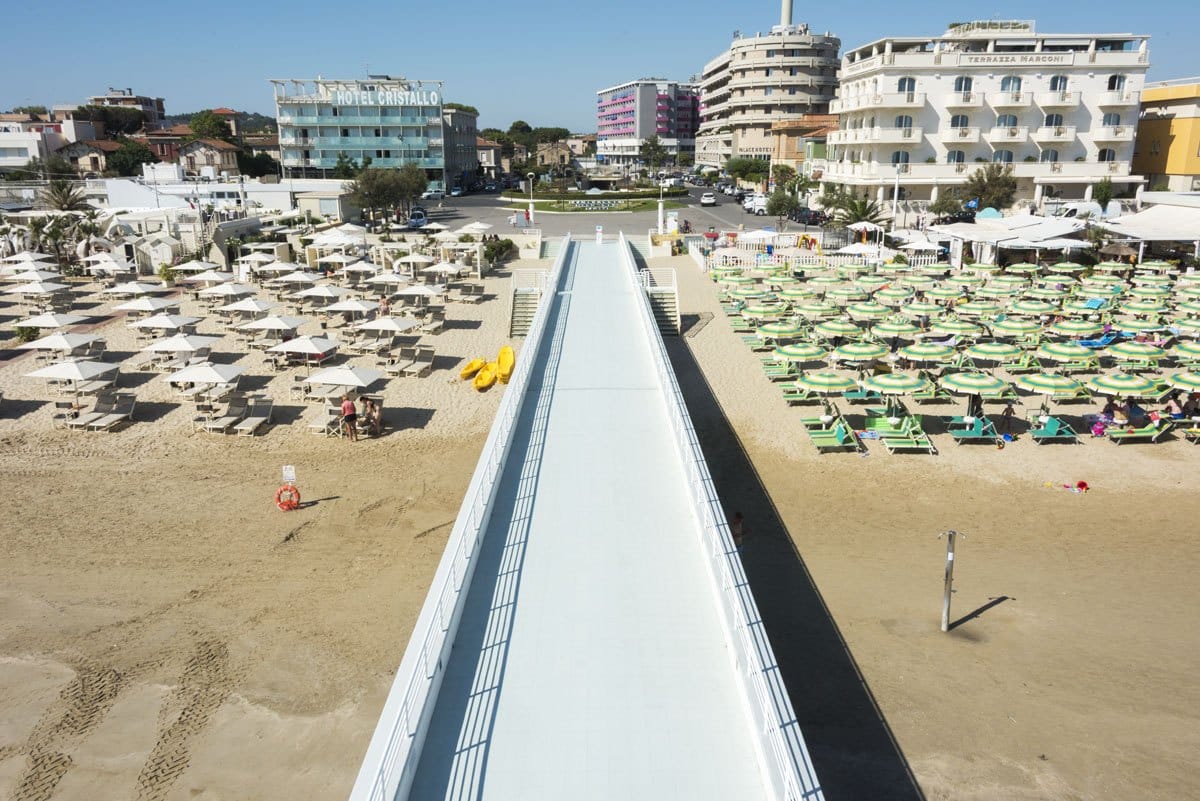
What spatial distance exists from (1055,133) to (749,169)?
3544cm

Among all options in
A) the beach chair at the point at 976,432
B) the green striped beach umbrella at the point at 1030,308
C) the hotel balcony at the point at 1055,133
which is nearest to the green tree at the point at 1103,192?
the hotel balcony at the point at 1055,133

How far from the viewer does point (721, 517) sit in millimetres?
8422

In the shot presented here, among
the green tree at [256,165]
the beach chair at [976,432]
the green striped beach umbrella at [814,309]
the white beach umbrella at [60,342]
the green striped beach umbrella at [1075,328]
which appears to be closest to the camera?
the beach chair at [976,432]

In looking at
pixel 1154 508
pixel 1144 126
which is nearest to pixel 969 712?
pixel 1154 508

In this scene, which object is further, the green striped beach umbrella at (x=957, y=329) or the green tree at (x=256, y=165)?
the green tree at (x=256, y=165)

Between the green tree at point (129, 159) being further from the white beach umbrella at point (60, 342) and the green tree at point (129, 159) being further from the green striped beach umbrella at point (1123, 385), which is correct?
the green striped beach umbrella at point (1123, 385)

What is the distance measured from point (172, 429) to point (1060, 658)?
56.5 ft

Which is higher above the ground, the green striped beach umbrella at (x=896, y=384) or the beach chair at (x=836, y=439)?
the green striped beach umbrella at (x=896, y=384)

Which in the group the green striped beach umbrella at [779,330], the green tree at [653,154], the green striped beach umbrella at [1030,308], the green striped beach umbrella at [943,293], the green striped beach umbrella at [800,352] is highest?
the green tree at [653,154]

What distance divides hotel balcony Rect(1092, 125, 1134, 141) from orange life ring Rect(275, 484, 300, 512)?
50.9 metres

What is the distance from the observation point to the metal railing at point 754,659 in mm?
5387

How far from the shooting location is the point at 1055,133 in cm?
4728

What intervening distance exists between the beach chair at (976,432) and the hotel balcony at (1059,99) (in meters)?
38.4

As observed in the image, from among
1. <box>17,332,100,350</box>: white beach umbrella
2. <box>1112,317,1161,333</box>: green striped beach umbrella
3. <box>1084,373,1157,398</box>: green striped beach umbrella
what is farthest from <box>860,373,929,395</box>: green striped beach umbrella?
<box>17,332,100,350</box>: white beach umbrella
